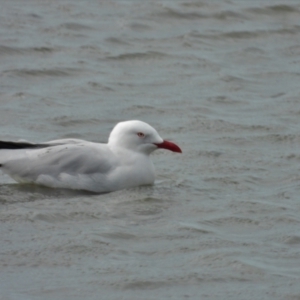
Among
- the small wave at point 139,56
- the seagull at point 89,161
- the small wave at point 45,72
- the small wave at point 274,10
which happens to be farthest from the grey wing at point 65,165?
the small wave at point 274,10

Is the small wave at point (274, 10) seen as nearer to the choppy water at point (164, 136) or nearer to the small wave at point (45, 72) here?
the choppy water at point (164, 136)

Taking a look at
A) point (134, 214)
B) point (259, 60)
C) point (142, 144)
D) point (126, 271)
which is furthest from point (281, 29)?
point (126, 271)

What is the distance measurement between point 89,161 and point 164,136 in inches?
101

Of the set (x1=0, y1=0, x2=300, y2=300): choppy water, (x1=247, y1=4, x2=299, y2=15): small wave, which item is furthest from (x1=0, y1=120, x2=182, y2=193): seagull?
(x1=247, y1=4, x2=299, y2=15): small wave

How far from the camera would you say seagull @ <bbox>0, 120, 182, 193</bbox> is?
998 centimetres

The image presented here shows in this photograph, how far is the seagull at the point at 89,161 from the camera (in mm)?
9984

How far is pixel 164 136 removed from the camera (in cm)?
1243

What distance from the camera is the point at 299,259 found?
26.7 ft

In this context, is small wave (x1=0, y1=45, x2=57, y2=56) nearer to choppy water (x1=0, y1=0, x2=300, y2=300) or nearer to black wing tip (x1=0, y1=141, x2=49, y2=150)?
choppy water (x1=0, y1=0, x2=300, y2=300)

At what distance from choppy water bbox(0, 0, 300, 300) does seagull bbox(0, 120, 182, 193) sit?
0.49 feet

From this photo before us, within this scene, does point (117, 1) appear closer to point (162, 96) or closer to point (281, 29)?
point (281, 29)

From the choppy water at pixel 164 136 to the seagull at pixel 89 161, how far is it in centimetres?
15

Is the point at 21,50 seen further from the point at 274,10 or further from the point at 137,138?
the point at 137,138

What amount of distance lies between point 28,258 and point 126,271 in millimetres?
784
